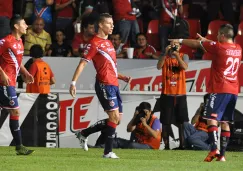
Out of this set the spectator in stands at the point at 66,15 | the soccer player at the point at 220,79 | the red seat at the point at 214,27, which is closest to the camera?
the soccer player at the point at 220,79

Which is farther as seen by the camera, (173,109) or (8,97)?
(173,109)

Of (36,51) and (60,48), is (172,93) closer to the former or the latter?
(36,51)

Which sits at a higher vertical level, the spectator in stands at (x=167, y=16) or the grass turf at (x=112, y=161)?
the spectator in stands at (x=167, y=16)

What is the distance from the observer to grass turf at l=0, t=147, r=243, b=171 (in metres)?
14.1

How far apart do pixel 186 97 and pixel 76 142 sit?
7.57ft

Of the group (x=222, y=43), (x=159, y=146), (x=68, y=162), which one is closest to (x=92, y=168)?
(x=68, y=162)

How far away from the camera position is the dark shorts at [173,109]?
19.8 meters

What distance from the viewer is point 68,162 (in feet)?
49.3

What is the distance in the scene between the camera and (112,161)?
15.3 meters

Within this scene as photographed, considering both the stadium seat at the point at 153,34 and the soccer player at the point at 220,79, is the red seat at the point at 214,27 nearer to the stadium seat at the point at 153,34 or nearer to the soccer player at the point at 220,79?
the stadium seat at the point at 153,34

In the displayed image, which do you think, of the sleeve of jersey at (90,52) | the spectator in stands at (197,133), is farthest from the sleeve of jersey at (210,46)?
the spectator in stands at (197,133)

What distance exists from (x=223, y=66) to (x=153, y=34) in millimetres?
8306

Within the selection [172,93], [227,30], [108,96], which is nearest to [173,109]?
[172,93]

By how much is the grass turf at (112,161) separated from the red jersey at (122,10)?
219 inches
